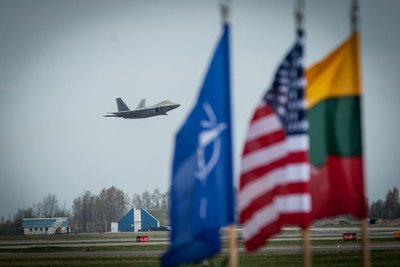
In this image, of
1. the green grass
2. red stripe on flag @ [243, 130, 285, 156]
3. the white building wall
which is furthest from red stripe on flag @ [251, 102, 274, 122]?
the white building wall

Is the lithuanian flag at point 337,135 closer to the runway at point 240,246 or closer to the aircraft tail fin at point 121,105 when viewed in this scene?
the runway at point 240,246

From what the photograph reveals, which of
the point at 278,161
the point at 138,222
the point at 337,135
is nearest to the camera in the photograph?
the point at 278,161

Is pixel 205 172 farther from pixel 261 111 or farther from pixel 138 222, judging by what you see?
pixel 138 222

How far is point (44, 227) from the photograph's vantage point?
540 feet

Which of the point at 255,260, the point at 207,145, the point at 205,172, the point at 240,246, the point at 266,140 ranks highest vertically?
the point at 266,140

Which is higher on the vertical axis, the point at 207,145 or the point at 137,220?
the point at 137,220

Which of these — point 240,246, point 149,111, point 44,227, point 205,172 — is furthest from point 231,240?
point 44,227

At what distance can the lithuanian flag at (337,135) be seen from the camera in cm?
1435

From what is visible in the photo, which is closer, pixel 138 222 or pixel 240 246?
pixel 240 246

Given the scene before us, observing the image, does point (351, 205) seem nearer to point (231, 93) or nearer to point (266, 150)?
point (266, 150)

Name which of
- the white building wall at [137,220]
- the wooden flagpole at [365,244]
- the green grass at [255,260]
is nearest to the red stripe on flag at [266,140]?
the wooden flagpole at [365,244]

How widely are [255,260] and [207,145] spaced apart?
116 feet

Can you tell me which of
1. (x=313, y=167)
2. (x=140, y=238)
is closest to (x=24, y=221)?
(x=140, y=238)

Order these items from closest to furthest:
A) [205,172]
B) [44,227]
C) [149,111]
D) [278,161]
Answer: [205,172] < [278,161] < [149,111] < [44,227]
